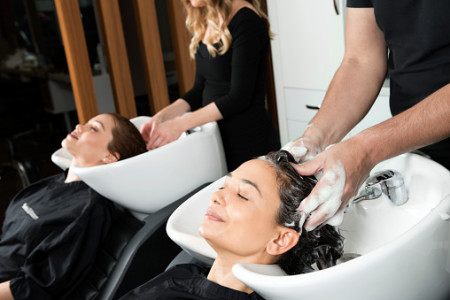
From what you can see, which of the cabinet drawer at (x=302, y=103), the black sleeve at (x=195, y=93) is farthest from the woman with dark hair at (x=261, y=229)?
the cabinet drawer at (x=302, y=103)

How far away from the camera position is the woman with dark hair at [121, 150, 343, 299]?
3.07ft

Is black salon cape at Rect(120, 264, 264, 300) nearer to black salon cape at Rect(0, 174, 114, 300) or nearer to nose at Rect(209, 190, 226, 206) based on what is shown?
nose at Rect(209, 190, 226, 206)

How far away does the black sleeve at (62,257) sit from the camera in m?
1.33

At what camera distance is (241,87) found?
67.5 inches

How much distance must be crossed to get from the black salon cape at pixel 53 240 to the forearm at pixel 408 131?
94cm

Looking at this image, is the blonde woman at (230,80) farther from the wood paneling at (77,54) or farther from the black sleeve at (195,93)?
the wood paneling at (77,54)

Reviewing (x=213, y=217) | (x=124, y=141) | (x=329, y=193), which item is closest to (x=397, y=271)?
(x=329, y=193)

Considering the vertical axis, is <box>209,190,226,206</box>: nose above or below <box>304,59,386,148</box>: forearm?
below

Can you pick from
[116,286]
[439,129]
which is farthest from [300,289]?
[116,286]

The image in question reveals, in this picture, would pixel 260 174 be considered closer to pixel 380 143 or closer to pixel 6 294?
pixel 380 143

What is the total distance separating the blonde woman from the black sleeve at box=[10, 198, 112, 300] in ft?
1.22

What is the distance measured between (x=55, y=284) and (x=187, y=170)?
Answer: 0.52m

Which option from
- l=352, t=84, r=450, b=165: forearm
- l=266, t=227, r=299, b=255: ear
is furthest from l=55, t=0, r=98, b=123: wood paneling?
l=352, t=84, r=450, b=165: forearm

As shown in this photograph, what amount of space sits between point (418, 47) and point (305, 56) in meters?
1.45
